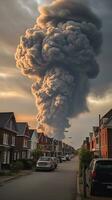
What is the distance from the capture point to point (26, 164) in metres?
45.3

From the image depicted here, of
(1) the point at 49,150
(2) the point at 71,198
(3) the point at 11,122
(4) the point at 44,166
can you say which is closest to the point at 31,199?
(2) the point at 71,198

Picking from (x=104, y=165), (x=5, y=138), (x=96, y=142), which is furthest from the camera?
(x=96, y=142)

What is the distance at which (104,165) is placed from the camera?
17.0 metres

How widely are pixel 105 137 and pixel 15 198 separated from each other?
1904 inches

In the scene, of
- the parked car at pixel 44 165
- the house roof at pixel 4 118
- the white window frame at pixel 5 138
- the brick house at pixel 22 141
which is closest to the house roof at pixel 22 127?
the brick house at pixel 22 141

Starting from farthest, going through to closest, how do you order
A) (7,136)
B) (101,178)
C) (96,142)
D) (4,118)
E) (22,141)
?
(96,142) → (22,141) → (7,136) → (4,118) → (101,178)

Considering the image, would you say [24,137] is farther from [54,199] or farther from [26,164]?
[54,199]

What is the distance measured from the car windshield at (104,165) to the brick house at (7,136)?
3610 centimetres

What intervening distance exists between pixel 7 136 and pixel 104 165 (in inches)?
1585

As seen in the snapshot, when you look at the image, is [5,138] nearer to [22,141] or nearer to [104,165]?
[22,141]

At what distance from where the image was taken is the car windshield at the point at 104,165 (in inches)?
661

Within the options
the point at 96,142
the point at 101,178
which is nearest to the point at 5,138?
the point at 96,142

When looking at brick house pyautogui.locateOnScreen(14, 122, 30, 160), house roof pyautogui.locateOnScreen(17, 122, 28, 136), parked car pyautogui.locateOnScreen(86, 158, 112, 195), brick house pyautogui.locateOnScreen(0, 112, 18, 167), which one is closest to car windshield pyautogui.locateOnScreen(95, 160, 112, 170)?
parked car pyautogui.locateOnScreen(86, 158, 112, 195)

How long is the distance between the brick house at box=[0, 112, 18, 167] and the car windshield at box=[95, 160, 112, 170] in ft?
118
